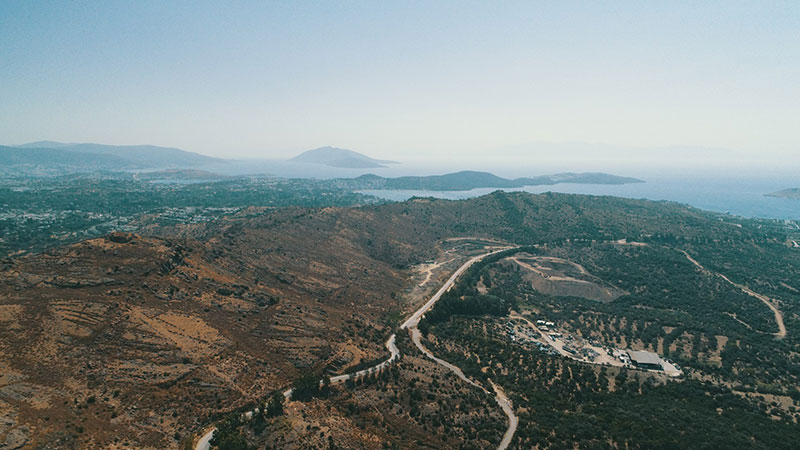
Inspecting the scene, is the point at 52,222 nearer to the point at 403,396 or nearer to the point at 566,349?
the point at 403,396

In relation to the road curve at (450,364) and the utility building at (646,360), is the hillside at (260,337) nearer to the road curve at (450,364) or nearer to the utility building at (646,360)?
the road curve at (450,364)

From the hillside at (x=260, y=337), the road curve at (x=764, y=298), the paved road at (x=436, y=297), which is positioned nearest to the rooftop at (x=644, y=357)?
the hillside at (x=260, y=337)

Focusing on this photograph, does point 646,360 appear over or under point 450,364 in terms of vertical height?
under

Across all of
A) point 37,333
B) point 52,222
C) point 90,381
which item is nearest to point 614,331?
point 90,381

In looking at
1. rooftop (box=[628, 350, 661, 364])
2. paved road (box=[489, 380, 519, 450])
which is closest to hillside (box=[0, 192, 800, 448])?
paved road (box=[489, 380, 519, 450])

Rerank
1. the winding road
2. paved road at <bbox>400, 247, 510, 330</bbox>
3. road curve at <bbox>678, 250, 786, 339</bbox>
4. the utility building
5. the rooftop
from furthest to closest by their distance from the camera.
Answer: road curve at <bbox>678, 250, 786, 339</bbox>
paved road at <bbox>400, 247, 510, 330</bbox>
the rooftop
the utility building
the winding road

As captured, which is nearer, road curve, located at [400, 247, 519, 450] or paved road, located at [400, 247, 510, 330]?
road curve, located at [400, 247, 519, 450]

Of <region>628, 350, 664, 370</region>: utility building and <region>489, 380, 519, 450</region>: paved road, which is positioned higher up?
<region>489, 380, 519, 450</region>: paved road

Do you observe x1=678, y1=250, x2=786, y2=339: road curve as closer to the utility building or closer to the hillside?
the hillside

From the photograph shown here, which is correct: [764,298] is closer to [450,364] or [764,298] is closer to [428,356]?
[450,364]

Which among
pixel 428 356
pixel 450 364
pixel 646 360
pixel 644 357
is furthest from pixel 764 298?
pixel 428 356

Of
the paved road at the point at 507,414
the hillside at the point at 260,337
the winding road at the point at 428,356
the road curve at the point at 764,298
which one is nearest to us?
the hillside at the point at 260,337
